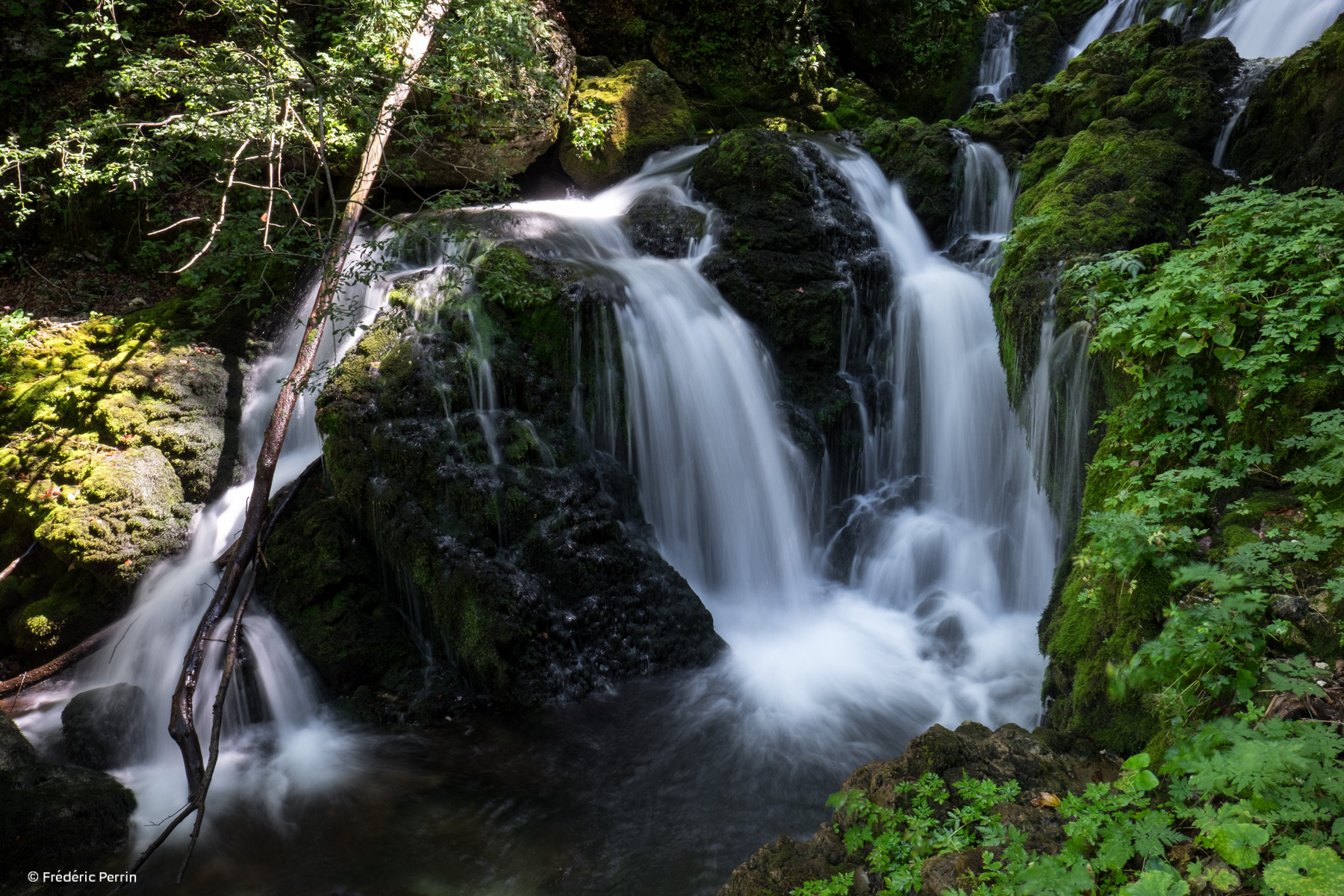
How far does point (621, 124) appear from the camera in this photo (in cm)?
1028

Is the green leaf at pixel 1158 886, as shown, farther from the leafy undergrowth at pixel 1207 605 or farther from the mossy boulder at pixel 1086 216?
the mossy boulder at pixel 1086 216

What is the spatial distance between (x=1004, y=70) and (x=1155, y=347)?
1220 centimetres

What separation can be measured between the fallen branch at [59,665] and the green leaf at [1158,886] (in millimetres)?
7055

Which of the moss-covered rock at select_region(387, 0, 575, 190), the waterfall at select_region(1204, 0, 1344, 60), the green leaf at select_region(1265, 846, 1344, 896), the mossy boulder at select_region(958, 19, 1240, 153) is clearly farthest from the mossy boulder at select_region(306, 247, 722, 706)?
the waterfall at select_region(1204, 0, 1344, 60)

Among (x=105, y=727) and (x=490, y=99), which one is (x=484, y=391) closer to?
(x=105, y=727)

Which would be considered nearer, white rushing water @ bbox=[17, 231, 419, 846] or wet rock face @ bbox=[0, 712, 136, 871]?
wet rock face @ bbox=[0, 712, 136, 871]

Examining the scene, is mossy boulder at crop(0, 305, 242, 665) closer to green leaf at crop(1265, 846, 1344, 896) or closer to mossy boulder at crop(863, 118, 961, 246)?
green leaf at crop(1265, 846, 1344, 896)

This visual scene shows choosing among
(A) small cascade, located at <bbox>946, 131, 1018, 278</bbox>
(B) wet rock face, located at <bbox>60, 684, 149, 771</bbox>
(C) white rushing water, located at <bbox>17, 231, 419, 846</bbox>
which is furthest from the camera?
(A) small cascade, located at <bbox>946, 131, 1018, 278</bbox>

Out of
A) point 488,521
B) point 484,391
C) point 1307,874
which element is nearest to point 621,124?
point 484,391

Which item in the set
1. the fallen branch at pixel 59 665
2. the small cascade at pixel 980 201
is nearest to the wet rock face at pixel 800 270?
the small cascade at pixel 980 201

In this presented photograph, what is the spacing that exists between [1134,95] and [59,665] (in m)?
12.1

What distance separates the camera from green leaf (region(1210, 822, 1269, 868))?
1.75m

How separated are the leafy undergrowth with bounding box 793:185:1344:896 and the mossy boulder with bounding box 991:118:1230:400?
46.8 inches

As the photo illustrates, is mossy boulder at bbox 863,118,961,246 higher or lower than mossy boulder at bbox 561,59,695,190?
lower
